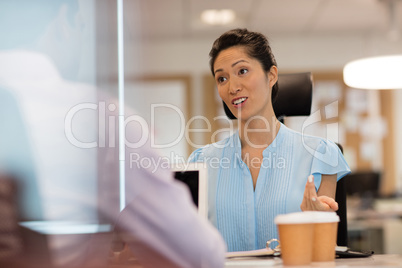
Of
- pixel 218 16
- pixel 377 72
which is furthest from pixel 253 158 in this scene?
pixel 218 16

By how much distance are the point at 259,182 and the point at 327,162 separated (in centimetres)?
19

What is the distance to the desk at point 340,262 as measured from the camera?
0.87m

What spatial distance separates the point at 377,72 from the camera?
210 cm

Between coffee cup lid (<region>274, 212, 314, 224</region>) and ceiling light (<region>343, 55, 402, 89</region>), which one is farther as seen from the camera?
ceiling light (<region>343, 55, 402, 89</region>)

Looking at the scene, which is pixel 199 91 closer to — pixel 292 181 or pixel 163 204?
pixel 292 181

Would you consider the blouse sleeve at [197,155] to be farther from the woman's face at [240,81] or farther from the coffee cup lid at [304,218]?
the coffee cup lid at [304,218]

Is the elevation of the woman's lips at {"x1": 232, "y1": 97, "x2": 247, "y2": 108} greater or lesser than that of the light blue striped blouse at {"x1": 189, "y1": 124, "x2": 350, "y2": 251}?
greater

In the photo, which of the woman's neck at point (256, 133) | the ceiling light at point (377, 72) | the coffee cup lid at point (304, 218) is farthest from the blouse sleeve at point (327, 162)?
the ceiling light at point (377, 72)

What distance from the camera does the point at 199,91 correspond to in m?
4.06

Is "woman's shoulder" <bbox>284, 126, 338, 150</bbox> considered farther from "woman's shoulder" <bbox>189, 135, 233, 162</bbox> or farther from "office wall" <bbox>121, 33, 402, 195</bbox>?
"office wall" <bbox>121, 33, 402, 195</bbox>

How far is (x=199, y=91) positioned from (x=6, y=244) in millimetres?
3275

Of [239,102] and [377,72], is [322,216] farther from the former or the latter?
[377,72]

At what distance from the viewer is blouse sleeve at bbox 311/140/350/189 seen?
3.94ft

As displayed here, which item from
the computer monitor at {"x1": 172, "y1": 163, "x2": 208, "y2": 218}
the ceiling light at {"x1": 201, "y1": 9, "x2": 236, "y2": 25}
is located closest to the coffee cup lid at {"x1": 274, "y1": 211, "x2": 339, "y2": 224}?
the computer monitor at {"x1": 172, "y1": 163, "x2": 208, "y2": 218}
